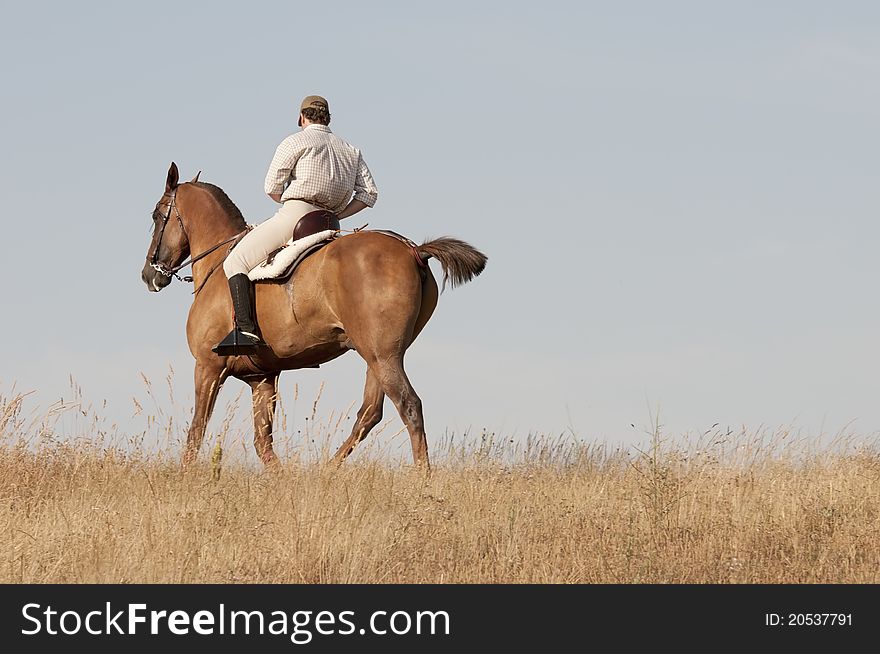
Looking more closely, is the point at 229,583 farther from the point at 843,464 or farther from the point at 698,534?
the point at 843,464

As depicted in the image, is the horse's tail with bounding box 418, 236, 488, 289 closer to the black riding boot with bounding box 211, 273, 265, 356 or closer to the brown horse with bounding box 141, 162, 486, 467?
the brown horse with bounding box 141, 162, 486, 467

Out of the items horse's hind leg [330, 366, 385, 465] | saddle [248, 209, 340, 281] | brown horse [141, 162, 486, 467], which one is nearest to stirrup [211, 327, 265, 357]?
brown horse [141, 162, 486, 467]

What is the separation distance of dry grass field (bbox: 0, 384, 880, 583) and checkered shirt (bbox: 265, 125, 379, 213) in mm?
2745

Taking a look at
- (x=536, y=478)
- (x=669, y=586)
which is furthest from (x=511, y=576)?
(x=536, y=478)

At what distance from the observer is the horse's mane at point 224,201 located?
13.2 meters

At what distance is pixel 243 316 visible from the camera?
11.9 m

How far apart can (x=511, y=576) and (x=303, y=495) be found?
2.20m

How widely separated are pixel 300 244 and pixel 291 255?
14 centimetres

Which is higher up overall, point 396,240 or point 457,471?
point 396,240

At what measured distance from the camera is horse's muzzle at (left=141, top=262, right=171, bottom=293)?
44.5ft

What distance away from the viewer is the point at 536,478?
11.0 meters

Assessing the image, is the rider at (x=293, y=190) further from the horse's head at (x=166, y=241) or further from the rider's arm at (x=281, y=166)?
the horse's head at (x=166, y=241)

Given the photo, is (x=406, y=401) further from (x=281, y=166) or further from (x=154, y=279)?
(x=154, y=279)

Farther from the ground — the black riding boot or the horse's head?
the horse's head
